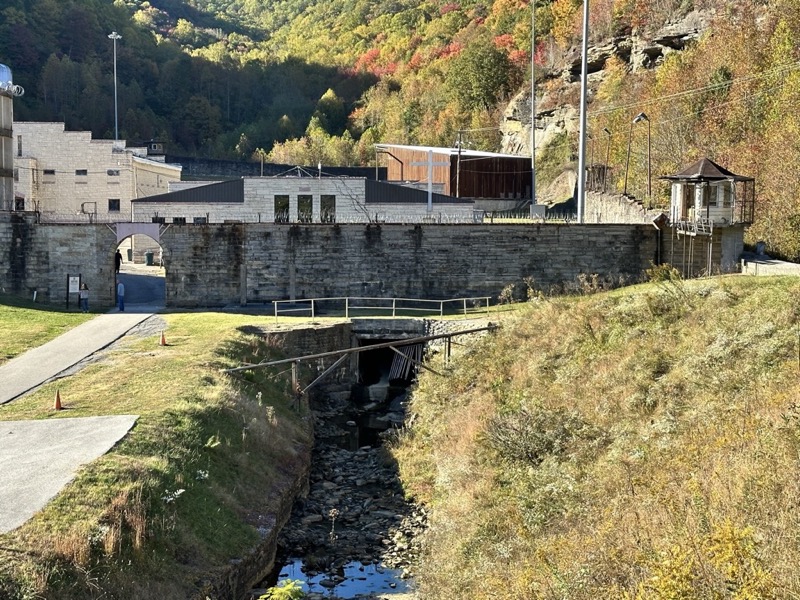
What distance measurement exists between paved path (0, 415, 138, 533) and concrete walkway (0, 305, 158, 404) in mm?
2901

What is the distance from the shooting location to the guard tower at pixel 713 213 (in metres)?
33.8

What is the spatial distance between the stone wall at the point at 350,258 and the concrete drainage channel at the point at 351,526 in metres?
8.88

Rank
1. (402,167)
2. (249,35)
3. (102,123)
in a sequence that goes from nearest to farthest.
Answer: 1. (402,167)
2. (102,123)
3. (249,35)

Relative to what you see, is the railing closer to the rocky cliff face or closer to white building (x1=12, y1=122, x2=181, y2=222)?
white building (x1=12, y1=122, x2=181, y2=222)

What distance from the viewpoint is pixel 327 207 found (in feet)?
141

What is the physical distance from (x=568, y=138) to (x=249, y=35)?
89.5m

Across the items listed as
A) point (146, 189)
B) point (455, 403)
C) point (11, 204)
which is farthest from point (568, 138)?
point (455, 403)

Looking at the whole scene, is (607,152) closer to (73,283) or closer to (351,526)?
(73,283)

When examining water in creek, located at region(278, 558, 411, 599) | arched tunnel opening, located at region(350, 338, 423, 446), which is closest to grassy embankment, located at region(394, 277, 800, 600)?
water in creek, located at region(278, 558, 411, 599)

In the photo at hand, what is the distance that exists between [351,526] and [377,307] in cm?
1605

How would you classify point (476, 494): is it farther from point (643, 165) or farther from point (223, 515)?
point (643, 165)

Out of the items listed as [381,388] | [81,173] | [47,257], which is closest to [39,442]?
[381,388]

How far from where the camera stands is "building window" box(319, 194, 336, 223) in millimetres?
42875

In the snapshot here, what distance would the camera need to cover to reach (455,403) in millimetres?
26734
